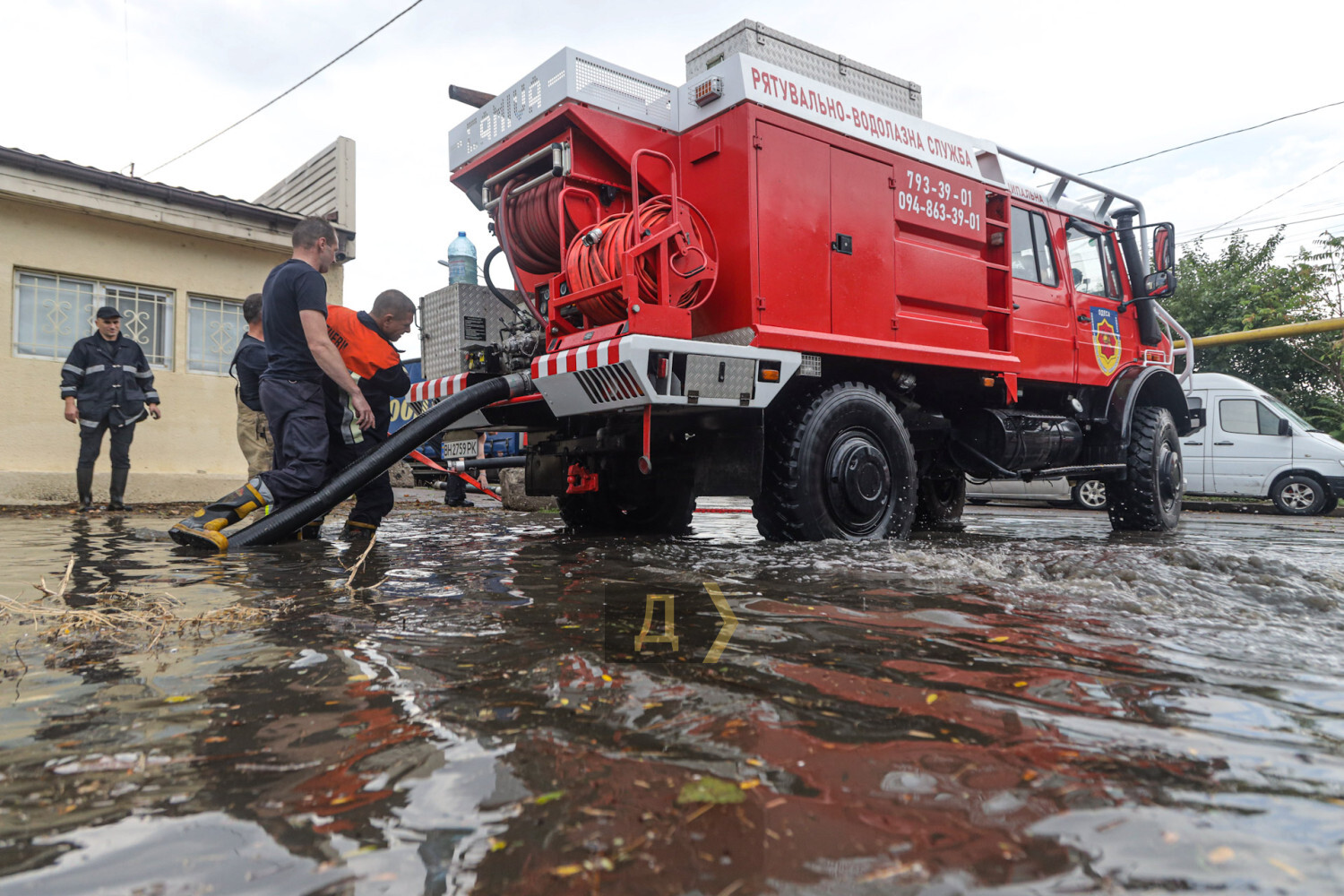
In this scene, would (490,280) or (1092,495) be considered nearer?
(490,280)

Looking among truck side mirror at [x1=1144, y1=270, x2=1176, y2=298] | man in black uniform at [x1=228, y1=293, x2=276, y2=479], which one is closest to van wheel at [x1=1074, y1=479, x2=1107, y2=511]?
truck side mirror at [x1=1144, y1=270, x2=1176, y2=298]

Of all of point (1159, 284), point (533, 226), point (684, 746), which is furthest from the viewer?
point (1159, 284)

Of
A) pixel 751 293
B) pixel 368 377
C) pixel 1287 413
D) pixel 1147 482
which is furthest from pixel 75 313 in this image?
pixel 1287 413

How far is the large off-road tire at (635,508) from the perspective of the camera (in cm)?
576

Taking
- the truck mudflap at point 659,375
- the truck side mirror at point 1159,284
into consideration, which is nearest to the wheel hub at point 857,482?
the truck mudflap at point 659,375

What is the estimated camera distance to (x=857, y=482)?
4754mm

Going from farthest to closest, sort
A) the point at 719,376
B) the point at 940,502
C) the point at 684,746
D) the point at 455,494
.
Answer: the point at 455,494 < the point at 940,502 < the point at 719,376 < the point at 684,746

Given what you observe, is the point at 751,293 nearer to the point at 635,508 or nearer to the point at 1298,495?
the point at 635,508

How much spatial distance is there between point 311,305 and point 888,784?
13.8ft

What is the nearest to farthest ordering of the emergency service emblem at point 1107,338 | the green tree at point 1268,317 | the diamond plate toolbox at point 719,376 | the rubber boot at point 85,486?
1. the diamond plate toolbox at point 719,376
2. the emergency service emblem at point 1107,338
3. the rubber boot at point 85,486
4. the green tree at point 1268,317

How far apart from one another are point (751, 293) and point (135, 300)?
828 centimetres

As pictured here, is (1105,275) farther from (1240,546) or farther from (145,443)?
(145,443)

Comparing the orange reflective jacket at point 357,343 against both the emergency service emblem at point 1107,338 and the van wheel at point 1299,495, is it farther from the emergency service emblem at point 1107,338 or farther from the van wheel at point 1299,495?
the van wheel at point 1299,495

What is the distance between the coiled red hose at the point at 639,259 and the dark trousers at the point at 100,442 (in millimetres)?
5708
